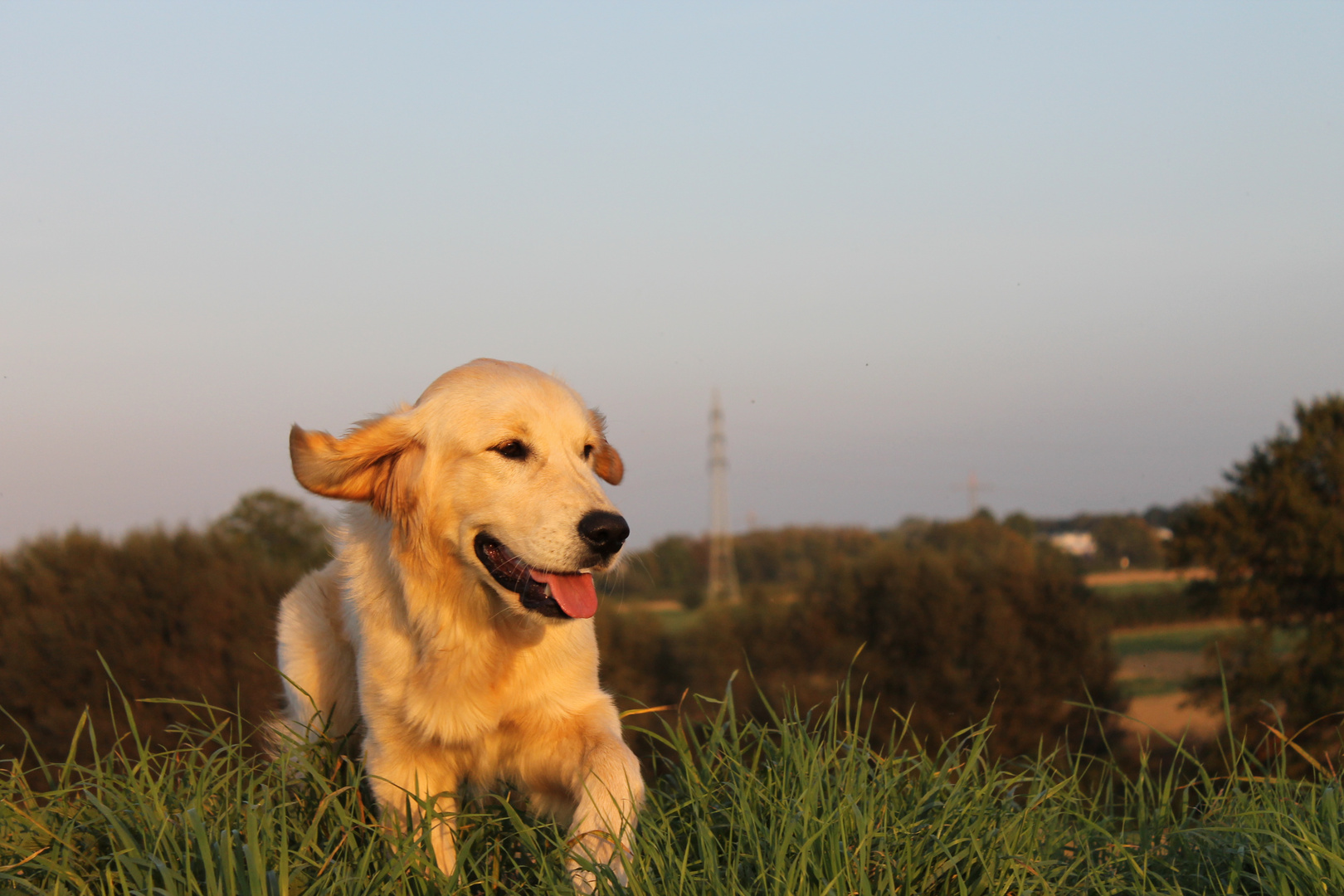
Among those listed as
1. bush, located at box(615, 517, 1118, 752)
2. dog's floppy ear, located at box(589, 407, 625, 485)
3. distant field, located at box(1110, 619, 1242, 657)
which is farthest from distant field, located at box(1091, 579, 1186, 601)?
dog's floppy ear, located at box(589, 407, 625, 485)

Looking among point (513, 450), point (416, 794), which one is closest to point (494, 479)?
point (513, 450)

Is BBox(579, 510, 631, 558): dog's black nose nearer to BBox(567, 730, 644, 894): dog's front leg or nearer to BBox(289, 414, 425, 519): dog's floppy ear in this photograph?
BBox(567, 730, 644, 894): dog's front leg

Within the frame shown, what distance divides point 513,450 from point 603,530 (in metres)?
0.52

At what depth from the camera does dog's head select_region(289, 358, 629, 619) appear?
3.53 metres

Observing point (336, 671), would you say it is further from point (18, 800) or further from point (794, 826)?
point (794, 826)

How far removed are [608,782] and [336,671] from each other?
166 centimetres

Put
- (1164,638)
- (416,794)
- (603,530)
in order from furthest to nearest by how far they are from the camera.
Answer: (1164,638) → (603,530) → (416,794)

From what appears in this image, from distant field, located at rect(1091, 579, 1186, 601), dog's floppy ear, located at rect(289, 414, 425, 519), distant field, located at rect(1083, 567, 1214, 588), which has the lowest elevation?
distant field, located at rect(1091, 579, 1186, 601)

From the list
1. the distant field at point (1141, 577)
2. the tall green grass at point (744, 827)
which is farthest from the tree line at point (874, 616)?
the tall green grass at point (744, 827)

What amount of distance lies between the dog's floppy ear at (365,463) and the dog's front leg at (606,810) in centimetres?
120

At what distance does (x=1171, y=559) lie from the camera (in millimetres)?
35812

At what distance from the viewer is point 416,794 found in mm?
3088

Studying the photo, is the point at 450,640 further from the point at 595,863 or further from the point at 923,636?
the point at 923,636

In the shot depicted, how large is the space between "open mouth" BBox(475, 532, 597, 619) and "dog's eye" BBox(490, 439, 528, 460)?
311 millimetres
